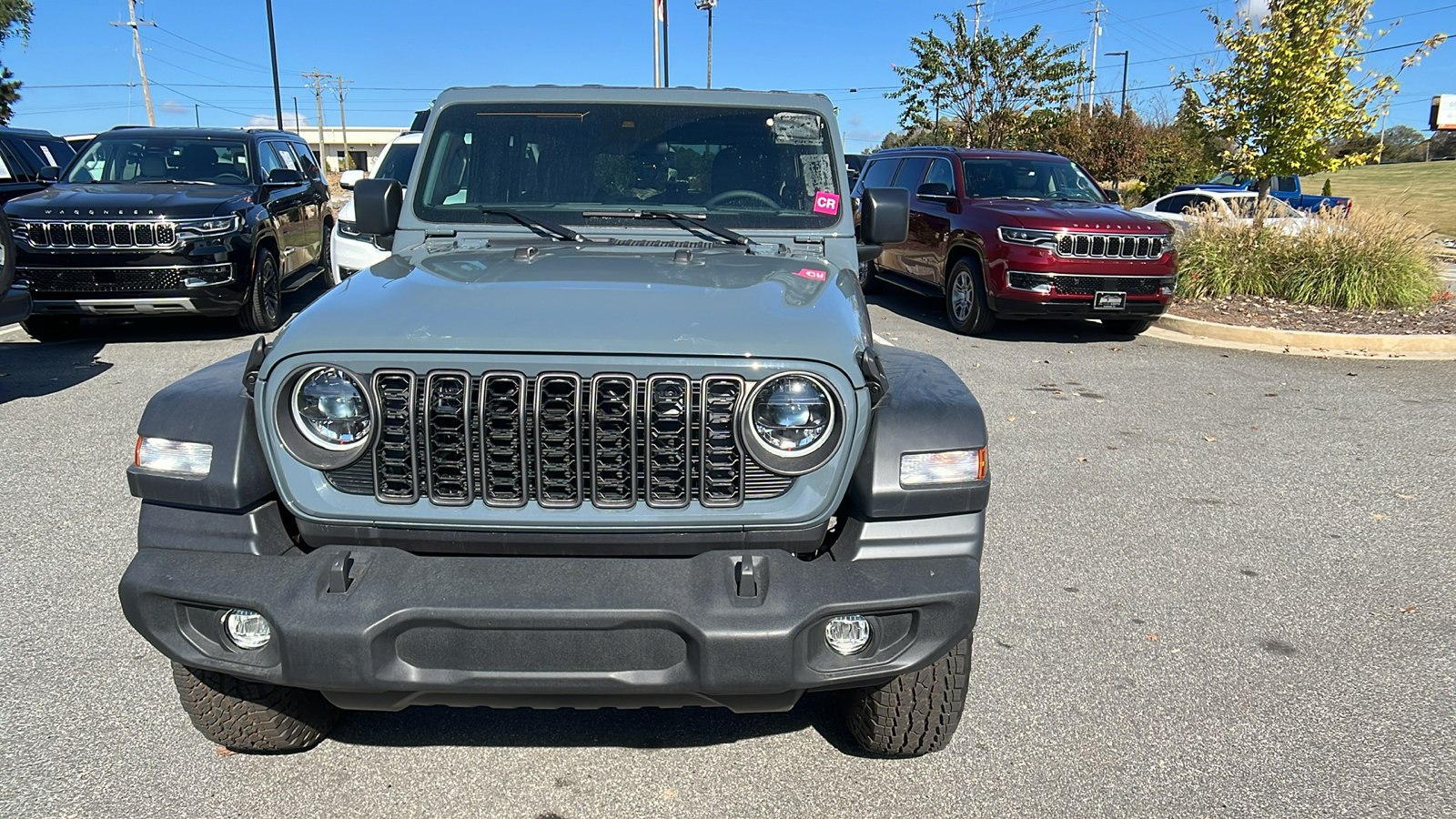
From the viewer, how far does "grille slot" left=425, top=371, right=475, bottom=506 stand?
2461 millimetres

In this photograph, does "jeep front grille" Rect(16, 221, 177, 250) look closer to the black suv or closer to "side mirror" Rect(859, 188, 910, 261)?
the black suv

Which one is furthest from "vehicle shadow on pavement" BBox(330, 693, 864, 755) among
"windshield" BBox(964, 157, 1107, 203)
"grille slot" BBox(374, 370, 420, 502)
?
"windshield" BBox(964, 157, 1107, 203)

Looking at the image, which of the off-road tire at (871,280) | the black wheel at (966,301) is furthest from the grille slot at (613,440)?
the off-road tire at (871,280)

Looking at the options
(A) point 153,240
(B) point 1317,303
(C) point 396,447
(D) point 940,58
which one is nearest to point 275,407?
(C) point 396,447

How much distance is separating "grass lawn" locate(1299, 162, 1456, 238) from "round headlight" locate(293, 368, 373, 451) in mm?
29429

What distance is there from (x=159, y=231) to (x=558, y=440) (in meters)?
7.67

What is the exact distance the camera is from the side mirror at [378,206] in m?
3.92

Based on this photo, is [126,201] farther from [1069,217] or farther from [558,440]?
[1069,217]

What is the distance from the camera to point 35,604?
13.1 ft

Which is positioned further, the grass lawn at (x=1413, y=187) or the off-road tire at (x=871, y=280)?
the grass lawn at (x=1413, y=187)

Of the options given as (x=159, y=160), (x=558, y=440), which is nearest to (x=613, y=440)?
(x=558, y=440)

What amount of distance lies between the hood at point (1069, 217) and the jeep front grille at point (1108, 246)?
0.23ft

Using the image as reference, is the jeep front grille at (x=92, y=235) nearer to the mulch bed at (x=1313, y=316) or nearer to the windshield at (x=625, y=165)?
the windshield at (x=625, y=165)

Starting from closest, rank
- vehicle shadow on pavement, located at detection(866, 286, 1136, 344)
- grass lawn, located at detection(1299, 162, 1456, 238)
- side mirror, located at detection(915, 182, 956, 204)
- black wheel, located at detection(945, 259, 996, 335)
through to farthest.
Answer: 1. black wheel, located at detection(945, 259, 996, 335)
2. vehicle shadow on pavement, located at detection(866, 286, 1136, 344)
3. side mirror, located at detection(915, 182, 956, 204)
4. grass lawn, located at detection(1299, 162, 1456, 238)
